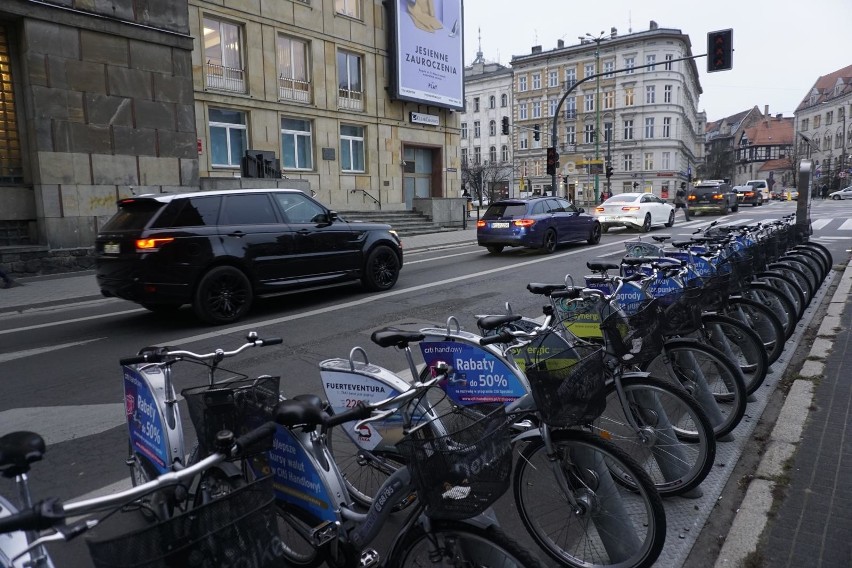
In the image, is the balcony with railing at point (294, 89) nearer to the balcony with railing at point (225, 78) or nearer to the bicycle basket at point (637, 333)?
the balcony with railing at point (225, 78)

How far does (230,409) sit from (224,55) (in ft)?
73.0

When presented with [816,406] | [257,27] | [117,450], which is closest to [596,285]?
[816,406]

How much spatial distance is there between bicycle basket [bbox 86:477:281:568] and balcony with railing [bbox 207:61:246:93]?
72.5 ft

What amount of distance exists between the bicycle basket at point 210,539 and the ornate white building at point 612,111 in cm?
6829

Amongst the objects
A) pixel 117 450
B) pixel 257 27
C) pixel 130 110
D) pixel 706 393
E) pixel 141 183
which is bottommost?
pixel 117 450

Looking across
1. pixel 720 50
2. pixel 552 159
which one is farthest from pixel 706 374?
pixel 552 159

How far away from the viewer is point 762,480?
11.5 feet

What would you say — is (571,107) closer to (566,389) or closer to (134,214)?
(134,214)

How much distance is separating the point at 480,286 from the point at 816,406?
6.68 metres

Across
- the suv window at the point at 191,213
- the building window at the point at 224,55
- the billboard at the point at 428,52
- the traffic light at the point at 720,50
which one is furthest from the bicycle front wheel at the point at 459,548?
the billboard at the point at 428,52

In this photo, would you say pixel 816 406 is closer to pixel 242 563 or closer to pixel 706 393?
pixel 706 393

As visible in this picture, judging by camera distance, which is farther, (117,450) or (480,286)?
(480,286)

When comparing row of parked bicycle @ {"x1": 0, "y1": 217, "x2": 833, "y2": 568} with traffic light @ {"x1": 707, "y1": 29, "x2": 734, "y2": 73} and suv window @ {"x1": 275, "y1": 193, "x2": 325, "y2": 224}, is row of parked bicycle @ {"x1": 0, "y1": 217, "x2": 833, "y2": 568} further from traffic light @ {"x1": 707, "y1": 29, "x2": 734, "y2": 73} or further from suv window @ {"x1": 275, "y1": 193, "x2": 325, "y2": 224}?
traffic light @ {"x1": 707, "y1": 29, "x2": 734, "y2": 73}

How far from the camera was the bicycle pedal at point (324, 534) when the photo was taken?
99.2 inches
